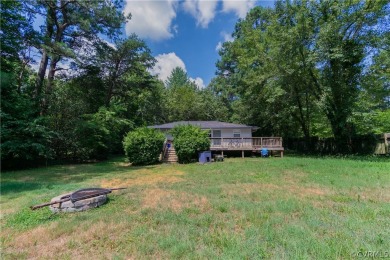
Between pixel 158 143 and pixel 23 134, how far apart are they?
7.64m

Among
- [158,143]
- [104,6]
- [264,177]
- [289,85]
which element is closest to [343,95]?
[289,85]

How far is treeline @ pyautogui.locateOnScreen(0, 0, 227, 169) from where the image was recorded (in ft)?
40.1


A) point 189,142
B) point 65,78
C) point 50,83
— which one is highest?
point 65,78

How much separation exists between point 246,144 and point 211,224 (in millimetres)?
13411

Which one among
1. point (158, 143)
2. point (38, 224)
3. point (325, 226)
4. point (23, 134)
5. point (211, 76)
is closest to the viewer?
point (325, 226)

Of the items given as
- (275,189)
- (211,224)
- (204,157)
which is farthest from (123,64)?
(211,224)

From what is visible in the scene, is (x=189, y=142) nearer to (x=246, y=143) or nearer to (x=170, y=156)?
(x=170, y=156)

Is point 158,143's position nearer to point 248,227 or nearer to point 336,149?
point 248,227

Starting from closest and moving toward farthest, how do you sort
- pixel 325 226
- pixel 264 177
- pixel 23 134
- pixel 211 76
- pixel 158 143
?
pixel 325 226 < pixel 264 177 < pixel 23 134 < pixel 158 143 < pixel 211 76

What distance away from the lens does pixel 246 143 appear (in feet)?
55.9

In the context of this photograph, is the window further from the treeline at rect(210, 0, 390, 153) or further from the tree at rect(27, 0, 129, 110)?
the tree at rect(27, 0, 129, 110)

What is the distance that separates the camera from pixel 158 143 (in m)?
14.3

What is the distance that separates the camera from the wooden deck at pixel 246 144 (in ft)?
55.3

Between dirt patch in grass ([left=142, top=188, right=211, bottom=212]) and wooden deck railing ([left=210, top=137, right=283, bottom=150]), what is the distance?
34.8 feet
